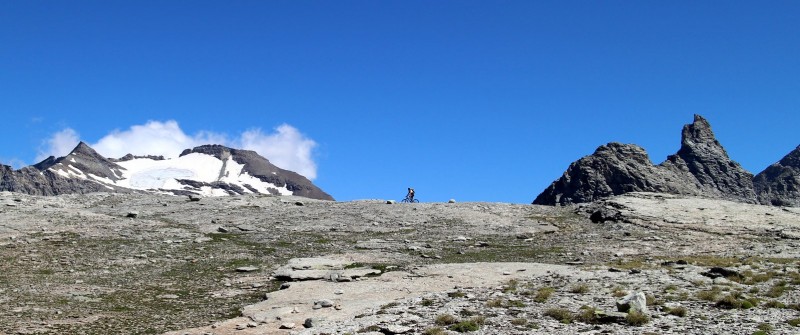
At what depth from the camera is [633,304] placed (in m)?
23.9

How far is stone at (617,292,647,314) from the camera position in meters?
23.7

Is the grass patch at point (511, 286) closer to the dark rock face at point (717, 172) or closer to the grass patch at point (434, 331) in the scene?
the grass patch at point (434, 331)

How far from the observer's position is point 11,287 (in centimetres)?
3091

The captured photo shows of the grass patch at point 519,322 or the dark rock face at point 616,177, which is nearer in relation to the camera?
the grass patch at point 519,322

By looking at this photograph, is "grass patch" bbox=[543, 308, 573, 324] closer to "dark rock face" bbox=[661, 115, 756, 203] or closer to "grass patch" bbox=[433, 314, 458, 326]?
"grass patch" bbox=[433, 314, 458, 326]

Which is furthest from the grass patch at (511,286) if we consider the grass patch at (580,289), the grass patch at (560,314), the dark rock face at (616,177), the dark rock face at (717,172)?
the dark rock face at (717,172)

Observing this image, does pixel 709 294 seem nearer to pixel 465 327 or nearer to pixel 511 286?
pixel 511 286

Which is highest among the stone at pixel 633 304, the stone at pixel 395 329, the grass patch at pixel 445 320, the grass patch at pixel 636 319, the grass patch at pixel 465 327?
the stone at pixel 633 304

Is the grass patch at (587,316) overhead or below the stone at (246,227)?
below

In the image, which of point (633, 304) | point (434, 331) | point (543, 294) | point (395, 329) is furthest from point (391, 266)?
point (633, 304)

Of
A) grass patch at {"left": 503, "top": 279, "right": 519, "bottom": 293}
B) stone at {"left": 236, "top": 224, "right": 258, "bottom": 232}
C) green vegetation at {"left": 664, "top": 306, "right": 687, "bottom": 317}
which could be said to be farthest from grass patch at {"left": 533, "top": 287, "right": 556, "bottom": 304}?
stone at {"left": 236, "top": 224, "right": 258, "bottom": 232}

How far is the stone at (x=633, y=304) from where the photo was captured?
934 inches

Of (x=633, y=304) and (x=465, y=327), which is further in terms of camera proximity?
(x=633, y=304)

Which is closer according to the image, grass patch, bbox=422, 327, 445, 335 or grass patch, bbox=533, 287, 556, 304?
grass patch, bbox=422, 327, 445, 335
